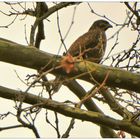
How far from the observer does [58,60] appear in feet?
12.9

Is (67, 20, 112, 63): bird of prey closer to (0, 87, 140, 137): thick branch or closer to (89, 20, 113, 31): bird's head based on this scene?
(89, 20, 113, 31): bird's head

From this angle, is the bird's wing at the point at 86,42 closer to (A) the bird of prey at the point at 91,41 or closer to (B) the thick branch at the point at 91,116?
(A) the bird of prey at the point at 91,41

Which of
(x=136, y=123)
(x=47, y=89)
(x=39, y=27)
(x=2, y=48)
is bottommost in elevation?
(x=136, y=123)

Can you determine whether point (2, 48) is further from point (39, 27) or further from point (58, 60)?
point (39, 27)

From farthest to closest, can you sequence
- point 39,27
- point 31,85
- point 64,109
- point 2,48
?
Result: point 39,27 → point 64,109 → point 2,48 → point 31,85

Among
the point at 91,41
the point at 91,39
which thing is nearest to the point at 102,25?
the point at 91,39

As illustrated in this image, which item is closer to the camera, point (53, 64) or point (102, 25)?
point (53, 64)

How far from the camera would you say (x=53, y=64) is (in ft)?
12.7

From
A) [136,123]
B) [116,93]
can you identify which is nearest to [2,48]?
[136,123]

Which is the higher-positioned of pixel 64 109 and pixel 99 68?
pixel 99 68

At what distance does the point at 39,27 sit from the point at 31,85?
9.10ft

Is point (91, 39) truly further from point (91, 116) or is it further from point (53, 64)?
point (53, 64)

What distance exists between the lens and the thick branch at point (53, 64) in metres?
3.89

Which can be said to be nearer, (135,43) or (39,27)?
(135,43)
